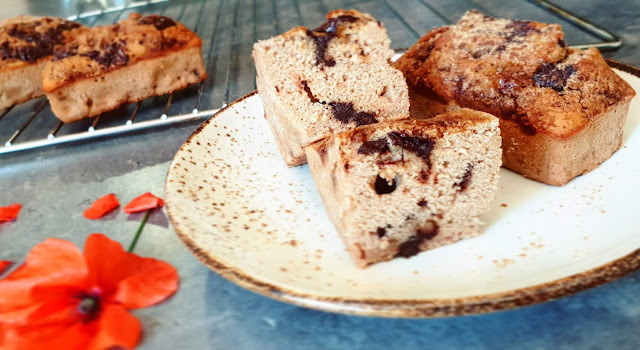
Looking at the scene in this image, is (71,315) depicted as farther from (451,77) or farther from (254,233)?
(451,77)

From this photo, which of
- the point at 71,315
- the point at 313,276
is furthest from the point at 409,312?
the point at 71,315

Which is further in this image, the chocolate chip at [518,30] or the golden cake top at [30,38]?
the golden cake top at [30,38]

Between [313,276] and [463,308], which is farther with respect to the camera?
[313,276]

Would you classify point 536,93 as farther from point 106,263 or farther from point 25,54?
point 25,54

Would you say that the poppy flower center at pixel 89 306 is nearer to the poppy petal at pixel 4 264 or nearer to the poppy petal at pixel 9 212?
the poppy petal at pixel 4 264

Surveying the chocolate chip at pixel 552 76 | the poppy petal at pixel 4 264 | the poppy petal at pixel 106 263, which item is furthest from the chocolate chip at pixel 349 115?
the poppy petal at pixel 4 264

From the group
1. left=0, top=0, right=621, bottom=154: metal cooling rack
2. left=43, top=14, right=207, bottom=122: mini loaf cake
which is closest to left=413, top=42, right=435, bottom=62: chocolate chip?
left=0, top=0, right=621, bottom=154: metal cooling rack
